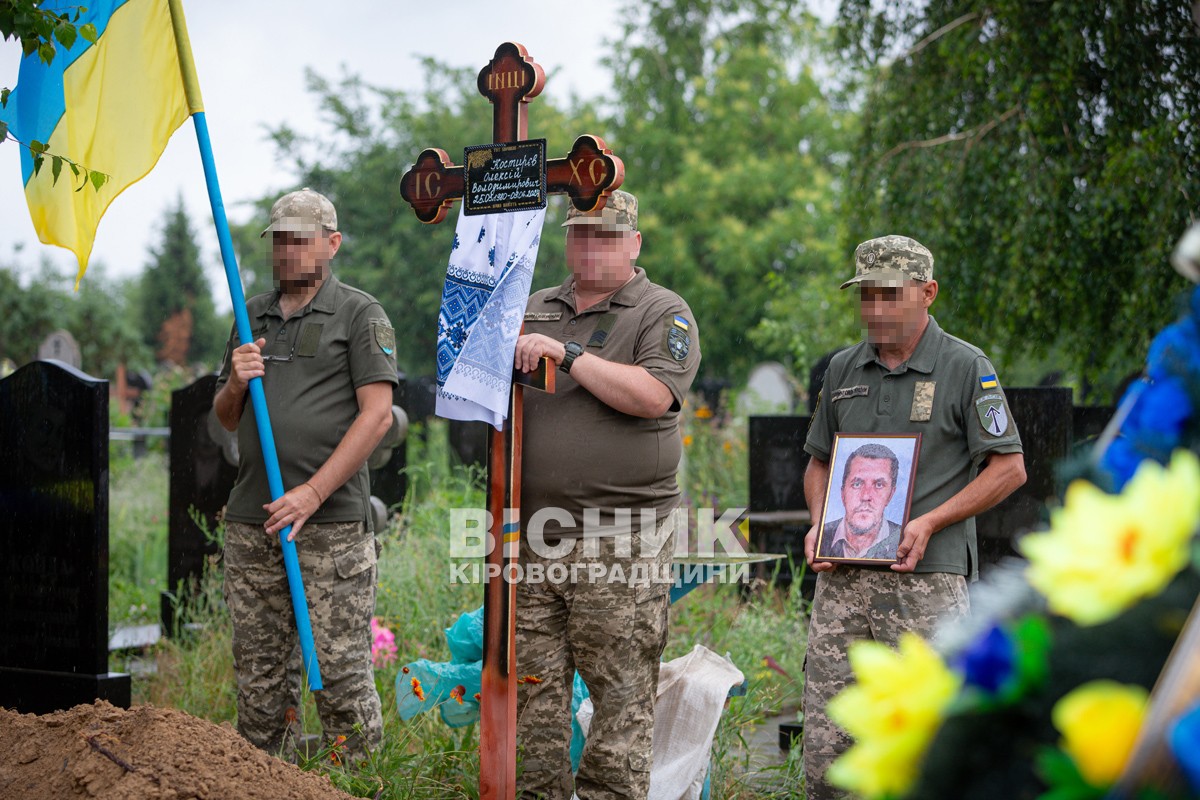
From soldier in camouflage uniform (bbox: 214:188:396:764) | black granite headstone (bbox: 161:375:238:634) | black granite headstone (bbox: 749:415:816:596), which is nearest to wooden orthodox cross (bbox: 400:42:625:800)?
soldier in camouflage uniform (bbox: 214:188:396:764)

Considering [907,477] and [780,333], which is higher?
[780,333]

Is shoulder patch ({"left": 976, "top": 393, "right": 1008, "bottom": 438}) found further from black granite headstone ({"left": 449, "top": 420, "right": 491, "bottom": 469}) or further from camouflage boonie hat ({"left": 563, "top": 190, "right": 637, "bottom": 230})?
black granite headstone ({"left": 449, "top": 420, "right": 491, "bottom": 469})

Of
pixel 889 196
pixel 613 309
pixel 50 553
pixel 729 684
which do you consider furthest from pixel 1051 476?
pixel 889 196

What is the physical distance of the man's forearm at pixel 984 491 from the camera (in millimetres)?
3207

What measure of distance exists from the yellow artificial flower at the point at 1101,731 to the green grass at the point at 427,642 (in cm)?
289

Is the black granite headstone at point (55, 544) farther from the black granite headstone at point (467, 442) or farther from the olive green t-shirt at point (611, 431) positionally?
the black granite headstone at point (467, 442)

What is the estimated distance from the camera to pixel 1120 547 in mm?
952

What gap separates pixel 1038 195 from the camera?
9.21m

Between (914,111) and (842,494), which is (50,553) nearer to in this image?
(842,494)

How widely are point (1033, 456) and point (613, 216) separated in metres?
2.99

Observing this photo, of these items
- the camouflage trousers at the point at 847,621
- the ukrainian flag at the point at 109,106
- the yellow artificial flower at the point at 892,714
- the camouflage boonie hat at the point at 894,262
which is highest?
the ukrainian flag at the point at 109,106

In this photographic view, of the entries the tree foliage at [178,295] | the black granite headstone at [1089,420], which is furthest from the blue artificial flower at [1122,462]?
the tree foliage at [178,295]

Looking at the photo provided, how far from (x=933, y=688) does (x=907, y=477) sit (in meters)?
2.35

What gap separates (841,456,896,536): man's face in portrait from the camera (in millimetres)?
3322
